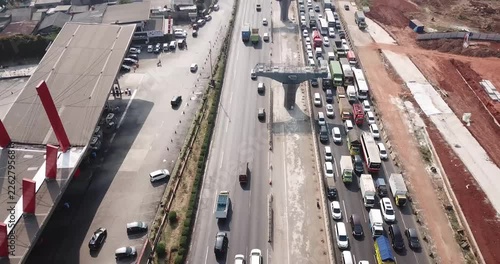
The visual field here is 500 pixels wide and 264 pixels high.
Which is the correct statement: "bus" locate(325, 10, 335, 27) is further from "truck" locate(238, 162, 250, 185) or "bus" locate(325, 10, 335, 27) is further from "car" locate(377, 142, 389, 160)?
"truck" locate(238, 162, 250, 185)

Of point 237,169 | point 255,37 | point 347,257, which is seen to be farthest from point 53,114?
point 255,37

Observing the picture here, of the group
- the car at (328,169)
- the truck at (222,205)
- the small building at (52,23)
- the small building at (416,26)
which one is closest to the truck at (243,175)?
the truck at (222,205)

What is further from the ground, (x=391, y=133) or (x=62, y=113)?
(x=62, y=113)

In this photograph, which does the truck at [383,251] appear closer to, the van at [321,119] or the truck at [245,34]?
the van at [321,119]

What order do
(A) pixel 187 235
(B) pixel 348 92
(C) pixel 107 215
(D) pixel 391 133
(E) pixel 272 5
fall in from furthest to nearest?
1. (E) pixel 272 5
2. (B) pixel 348 92
3. (D) pixel 391 133
4. (C) pixel 107 215
5. (A) pixel 187 235

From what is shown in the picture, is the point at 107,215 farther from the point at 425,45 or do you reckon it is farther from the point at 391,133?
the point at 425,45

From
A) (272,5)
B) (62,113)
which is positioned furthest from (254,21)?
(62,113)

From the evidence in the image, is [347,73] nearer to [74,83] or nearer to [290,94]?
[290,94]
